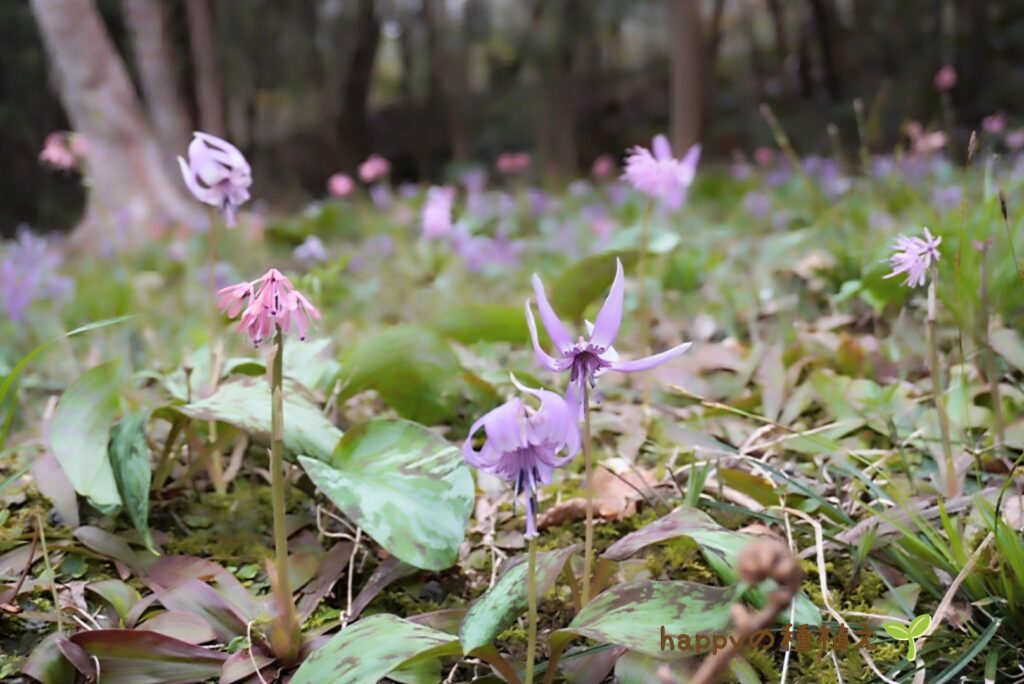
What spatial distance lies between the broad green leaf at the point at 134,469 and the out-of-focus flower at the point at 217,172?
323 millimetres

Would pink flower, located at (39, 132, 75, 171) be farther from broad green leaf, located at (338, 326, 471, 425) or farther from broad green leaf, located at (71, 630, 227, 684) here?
broad green leaf, located at (71, 630, 227, 684)

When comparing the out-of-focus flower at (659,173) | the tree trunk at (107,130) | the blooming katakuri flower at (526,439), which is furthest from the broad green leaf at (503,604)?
the tree trunk at (107,130)

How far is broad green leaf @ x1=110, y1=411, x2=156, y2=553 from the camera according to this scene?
45.2 inches

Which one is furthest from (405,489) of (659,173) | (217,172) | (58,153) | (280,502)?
(58,153)

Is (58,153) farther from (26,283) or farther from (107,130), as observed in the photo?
(107,130)

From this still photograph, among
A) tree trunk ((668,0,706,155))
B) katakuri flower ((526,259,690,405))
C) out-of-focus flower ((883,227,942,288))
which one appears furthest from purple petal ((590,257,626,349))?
tree trunk ((668,0,706,155))

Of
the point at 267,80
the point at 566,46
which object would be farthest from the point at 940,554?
the point at 267,80

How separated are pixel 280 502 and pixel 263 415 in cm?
28

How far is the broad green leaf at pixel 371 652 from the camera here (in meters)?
0.78

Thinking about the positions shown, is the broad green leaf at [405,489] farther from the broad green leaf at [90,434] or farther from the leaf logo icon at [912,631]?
the leaf logo icon at [912,631]

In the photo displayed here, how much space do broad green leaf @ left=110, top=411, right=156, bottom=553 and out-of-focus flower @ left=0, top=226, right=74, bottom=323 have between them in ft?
4.90

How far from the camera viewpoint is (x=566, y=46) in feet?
33.4

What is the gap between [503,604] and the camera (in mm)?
801

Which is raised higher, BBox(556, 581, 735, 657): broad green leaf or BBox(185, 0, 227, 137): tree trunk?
BBox(185, 0, 227, 137): tree trunk
